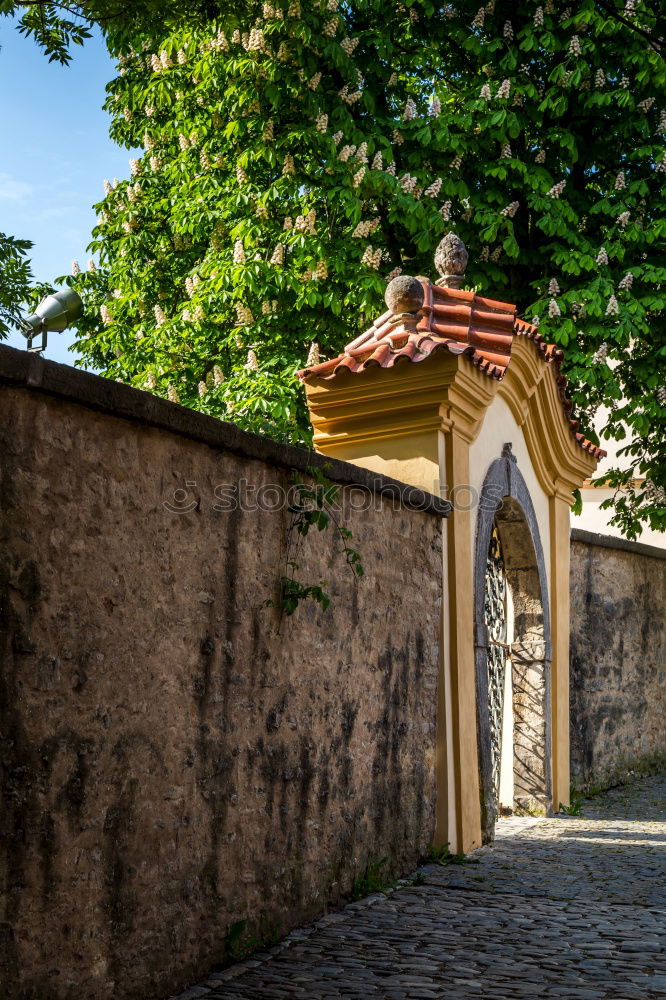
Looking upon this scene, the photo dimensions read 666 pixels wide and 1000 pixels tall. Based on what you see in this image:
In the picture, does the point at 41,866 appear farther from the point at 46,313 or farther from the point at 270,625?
the point at 46,313

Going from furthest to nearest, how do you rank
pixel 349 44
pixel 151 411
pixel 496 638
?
pixel 349 44, pixel 496 638, pixel 151 411

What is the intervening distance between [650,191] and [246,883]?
898 centimetres

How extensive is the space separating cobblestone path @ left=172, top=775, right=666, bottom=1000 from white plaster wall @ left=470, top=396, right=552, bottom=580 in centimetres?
229

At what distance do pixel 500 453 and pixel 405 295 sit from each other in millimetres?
1524

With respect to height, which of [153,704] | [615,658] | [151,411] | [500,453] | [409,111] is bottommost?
[153,704]

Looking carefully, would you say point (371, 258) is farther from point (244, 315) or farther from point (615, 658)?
point (615, 658)

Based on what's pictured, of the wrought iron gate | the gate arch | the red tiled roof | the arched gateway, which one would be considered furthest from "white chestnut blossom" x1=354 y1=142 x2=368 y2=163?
the wrought iron gate

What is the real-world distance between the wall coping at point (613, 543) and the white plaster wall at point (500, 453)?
1005 mm

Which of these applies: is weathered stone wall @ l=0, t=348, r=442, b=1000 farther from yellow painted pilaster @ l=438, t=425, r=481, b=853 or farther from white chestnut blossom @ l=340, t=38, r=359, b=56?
white chestnut blossom @ l=340, t=38, r=359, b=56

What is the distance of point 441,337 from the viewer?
24.0 ft

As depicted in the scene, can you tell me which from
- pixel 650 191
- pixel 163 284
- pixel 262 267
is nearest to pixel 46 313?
pixel 262 267

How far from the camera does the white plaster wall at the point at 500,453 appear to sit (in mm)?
7527

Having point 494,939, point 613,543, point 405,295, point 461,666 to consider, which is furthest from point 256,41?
point 494,939

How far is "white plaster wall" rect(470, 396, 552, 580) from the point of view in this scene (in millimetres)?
7527
